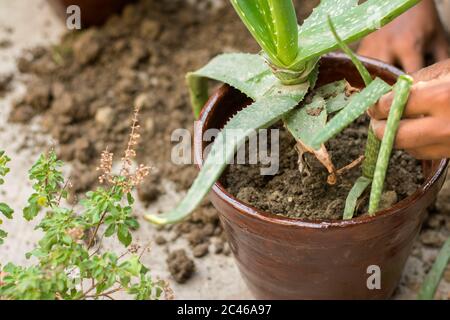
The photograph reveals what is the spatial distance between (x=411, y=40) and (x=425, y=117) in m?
0.64

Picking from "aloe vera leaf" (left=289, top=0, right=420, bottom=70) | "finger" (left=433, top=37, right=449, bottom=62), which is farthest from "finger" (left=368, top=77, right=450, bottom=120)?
"finger" (left=433, top=37, right=449, bottom=62)

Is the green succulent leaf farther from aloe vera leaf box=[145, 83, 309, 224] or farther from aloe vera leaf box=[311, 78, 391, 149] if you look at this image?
aloe vera leaf box=[311, 78, 391, 149]

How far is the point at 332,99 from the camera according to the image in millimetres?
1118

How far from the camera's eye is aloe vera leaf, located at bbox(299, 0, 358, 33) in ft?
3.62

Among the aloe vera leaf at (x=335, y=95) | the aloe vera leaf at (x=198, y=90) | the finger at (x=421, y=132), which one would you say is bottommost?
the finger at (x=421, y=132)

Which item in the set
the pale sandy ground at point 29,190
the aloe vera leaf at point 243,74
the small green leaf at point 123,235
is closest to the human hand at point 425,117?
the aloe vera leaf at point 243,74

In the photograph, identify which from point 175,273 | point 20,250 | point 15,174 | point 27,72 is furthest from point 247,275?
point 27,72

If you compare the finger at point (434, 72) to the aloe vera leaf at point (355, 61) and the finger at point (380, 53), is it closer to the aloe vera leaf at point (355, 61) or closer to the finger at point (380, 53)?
the aloe vera leaf at point (355, 61)

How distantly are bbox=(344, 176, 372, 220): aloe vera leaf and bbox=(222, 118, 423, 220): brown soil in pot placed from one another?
1.1 inches

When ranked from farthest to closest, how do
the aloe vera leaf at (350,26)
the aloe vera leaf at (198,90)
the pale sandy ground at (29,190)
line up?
the pale sandy ground at (29,190)
the aloe vera leaf at (198,90)
the aloe vera leaf at (350,26)

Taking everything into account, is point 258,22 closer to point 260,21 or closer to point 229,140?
point 260,21

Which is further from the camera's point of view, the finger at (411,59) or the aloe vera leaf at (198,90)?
the finger at (411,59)

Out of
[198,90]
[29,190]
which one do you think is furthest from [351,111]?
[29,190]

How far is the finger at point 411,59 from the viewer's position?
1.53 m
